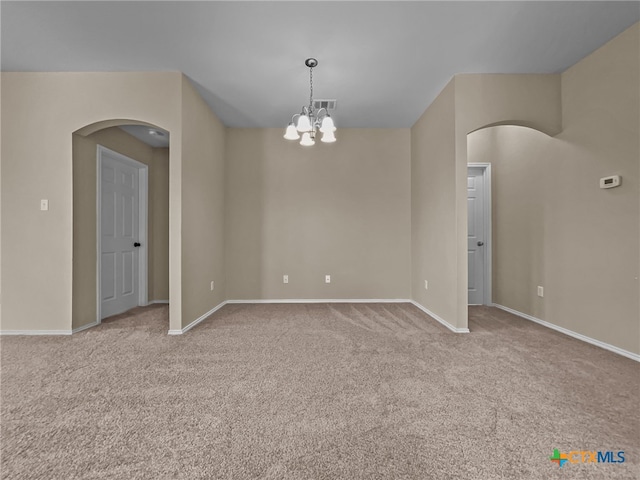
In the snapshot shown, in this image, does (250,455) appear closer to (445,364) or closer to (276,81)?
(445,364)

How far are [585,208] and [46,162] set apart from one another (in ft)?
18.5

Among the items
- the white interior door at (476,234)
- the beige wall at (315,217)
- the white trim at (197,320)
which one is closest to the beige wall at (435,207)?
the beige wall at (315,217)

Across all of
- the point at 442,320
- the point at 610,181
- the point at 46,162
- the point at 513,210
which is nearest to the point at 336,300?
the point at 442,320

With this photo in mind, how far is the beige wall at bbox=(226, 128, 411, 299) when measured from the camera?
458 cm

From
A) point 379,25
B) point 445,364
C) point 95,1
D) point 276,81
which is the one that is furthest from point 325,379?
point 95,1

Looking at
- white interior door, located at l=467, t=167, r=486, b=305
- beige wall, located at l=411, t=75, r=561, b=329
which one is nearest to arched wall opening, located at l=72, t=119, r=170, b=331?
beige wall, located at l=411, t=75, r=561, b=329

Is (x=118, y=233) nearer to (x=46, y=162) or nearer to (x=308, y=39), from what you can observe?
(x=46, y=162)

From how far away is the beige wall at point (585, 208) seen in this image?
245 cm

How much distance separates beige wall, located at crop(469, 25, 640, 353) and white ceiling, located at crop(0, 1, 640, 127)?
417mm

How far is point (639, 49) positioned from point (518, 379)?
114 inches

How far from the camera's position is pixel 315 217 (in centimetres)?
460

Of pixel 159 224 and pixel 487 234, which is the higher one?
pixel 159 224

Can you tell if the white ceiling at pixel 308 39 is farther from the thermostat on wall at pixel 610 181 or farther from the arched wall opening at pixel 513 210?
the thermostat on wall at pixel 610 181

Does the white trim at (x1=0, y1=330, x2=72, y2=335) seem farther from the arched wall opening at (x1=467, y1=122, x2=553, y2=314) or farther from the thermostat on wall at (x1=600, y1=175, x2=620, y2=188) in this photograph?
the thermostat on wall at (x1=600, y1=175, x2=620, y2=188)
